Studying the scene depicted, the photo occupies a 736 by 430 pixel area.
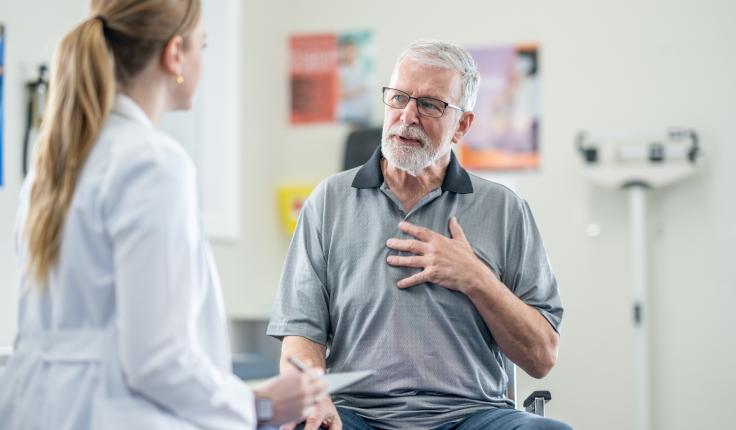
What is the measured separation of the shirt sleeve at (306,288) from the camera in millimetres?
1911

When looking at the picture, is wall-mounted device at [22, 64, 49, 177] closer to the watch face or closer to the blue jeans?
the blue jeans

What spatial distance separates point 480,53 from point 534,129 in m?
0.46

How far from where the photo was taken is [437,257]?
73.2 inches

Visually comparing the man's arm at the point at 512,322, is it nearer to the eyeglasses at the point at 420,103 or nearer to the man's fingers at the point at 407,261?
the man's fingers at the point at 407,261

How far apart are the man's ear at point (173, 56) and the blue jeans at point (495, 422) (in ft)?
2.83

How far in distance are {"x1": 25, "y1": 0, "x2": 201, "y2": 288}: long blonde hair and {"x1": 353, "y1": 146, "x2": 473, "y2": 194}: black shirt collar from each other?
847mm

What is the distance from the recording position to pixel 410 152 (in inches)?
79.0

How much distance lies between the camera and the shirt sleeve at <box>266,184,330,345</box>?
6.27ft

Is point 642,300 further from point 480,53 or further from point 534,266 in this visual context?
point 534,266

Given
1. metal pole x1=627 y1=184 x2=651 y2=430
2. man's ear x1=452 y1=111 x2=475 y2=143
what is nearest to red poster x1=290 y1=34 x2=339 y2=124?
metal pole x1=627 y1=184 x2=651 y2=430

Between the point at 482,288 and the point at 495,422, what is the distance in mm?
268

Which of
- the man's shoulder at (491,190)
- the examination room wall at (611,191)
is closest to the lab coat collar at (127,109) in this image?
the man's shoulder at (491,190)

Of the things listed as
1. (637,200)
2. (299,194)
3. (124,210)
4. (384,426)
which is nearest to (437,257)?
(384,426)

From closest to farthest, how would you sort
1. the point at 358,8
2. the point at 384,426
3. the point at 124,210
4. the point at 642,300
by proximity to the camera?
1. the point at 124,210
2. the point at 384,426
3. the point at 642,300
4. the point at 358,8
